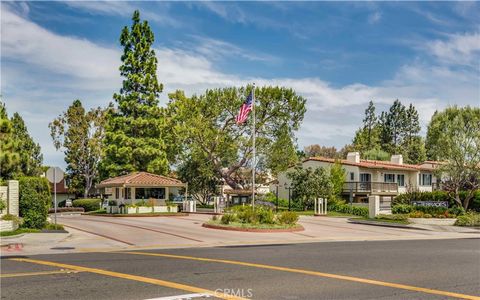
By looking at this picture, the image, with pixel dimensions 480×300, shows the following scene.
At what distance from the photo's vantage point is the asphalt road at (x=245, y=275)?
984cm

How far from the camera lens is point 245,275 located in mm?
11859

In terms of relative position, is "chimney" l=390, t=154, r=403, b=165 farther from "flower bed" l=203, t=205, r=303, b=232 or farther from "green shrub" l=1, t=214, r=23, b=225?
"green shrub" l=1, t=214, r=23, b=225

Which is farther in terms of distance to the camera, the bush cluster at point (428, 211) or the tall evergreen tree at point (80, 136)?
the tall evergreen tree at point (80, 136)

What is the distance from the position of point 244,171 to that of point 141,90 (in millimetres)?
17729

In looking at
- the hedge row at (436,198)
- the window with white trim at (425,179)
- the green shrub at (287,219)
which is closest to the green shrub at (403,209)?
the hedge row at (436,198)

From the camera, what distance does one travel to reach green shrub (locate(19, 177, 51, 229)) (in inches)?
989

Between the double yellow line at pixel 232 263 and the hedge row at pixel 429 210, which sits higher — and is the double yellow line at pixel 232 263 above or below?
above

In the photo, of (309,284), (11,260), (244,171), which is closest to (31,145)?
(244,171)

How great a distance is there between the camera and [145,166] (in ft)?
185

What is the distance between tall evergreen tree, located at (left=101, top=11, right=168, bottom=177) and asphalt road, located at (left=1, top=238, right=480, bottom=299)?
1530 inches

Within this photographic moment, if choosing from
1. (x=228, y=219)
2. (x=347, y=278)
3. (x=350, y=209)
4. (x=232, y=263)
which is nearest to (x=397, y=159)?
(x=350, y=209)

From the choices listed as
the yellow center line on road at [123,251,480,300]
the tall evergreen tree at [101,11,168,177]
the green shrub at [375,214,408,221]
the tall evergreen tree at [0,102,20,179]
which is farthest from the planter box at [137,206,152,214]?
the yellow center line on road at [123,251,480,300]

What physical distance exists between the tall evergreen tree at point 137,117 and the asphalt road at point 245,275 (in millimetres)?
38858

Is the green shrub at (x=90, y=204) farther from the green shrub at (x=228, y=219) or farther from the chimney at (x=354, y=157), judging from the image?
the green shrub at (x=228, y=219)
